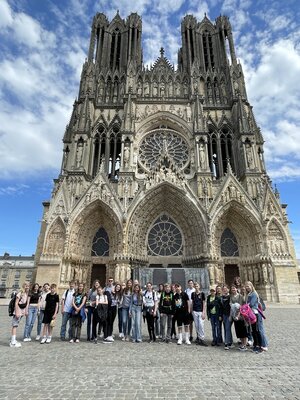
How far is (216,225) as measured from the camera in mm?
17828

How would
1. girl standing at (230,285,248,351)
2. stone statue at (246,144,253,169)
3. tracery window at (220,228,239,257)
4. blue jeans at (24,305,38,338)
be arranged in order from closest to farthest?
1. girl standing at (230,285,248,351)
2. blue jeans at (24,305,38,338)
3. tracery window at (220,228,239,257)
4. stone statue at (246,144,253,169)

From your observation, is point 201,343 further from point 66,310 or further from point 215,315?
point 66,310

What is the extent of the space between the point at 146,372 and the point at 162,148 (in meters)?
19.9

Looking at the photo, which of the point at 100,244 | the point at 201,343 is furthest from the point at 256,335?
the point at 100,244

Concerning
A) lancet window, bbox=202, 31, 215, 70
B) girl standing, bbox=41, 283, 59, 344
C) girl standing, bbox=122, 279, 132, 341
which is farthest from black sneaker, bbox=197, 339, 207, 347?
lancet window, bbox=202, 31, 215, 70

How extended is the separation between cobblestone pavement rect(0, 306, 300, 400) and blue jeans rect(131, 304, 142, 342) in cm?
48

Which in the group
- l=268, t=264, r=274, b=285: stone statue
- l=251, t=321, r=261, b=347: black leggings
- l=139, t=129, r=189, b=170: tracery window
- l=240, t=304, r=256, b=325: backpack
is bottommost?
l=251, t=321, r=261, b=347: black leggings

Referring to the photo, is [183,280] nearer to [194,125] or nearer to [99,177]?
[99,177]

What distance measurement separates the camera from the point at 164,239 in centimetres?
1923

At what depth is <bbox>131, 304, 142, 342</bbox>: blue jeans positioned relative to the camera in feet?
22.2

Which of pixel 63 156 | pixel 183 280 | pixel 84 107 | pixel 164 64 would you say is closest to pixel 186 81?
pixel 164 64

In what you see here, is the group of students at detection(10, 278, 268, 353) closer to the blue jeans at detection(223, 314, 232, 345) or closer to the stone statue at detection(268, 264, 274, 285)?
the blue jeans at detection(223, 314, 232, 345)

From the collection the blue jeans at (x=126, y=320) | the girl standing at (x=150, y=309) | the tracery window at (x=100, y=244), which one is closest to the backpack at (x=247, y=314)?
the girl standing at (x=150, y=309)

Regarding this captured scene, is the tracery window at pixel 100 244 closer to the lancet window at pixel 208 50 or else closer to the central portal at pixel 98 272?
the central portal at pixel 98 272
